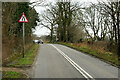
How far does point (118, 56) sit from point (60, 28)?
38.9 metres

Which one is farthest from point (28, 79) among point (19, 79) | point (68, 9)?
point (68, 9)

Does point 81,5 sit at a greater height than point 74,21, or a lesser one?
greater

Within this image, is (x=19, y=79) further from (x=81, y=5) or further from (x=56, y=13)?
(x=56, y=13)

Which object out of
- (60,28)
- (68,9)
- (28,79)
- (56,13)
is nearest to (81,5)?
(68,9)

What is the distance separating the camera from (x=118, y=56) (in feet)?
54.0

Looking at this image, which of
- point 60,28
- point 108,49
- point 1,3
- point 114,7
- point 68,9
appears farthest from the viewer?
point 60,28

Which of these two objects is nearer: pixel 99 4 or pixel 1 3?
pixel 1 3

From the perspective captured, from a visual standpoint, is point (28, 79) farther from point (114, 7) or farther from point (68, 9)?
point (68, 9)

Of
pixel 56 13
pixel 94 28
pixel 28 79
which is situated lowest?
pixel 28 79

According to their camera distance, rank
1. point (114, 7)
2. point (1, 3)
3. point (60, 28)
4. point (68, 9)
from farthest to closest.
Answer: point (60, 28)
point (68, 9)
point (114, 7)
point (1, 3)

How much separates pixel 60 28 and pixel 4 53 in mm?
41852

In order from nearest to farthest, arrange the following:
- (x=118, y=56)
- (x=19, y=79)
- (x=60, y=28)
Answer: (x=19, y=79) → (x=118, y=56) → (x=60, y=28)

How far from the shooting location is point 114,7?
62.2 feet

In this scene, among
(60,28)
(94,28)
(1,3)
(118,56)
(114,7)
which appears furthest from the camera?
(60,28)
